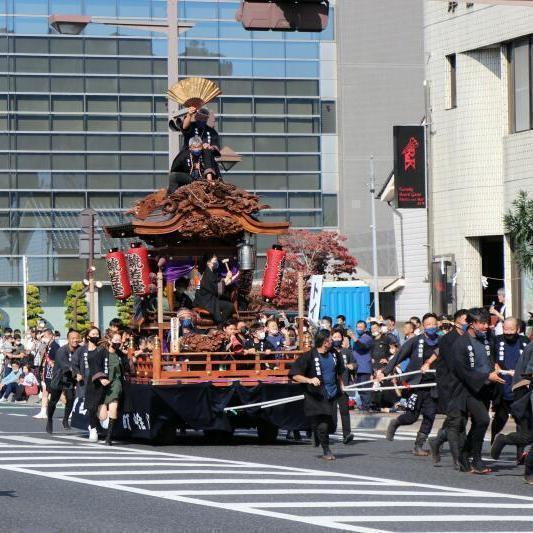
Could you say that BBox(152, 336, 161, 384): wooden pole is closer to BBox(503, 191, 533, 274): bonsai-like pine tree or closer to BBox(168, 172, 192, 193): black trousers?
BBox(168, 172, 192, 193): black trousers

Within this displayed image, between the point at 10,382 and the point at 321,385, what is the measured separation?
2262cm

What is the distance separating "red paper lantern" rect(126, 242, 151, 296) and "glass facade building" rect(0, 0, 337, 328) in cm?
4936

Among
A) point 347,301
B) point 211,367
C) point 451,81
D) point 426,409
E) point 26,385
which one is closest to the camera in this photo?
Result: point 426,409

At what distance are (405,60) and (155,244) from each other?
52.6 meters

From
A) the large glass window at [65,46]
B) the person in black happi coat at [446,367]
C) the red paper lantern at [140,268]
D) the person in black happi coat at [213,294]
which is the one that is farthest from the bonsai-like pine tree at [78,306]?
the person in black happi coat at [446,367]

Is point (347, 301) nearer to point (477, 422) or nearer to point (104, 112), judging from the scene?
point (477, 422)

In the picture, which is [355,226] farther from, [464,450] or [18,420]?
[464,450]

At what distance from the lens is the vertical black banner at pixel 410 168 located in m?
36.1

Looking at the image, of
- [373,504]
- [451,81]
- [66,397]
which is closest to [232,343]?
[66,397]

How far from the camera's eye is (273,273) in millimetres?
22594

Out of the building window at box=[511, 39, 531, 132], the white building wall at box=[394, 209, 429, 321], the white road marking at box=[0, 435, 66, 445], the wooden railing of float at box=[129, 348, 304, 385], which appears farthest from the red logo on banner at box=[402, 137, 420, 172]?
the white road marking at box=[0, 435, 66, 445]

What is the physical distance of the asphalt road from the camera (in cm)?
1216

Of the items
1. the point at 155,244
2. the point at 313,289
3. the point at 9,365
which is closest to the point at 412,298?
the point at 9,365

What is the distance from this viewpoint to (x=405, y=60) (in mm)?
73750
